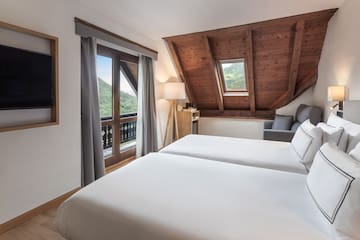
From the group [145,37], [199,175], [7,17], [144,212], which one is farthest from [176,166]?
[145,37]

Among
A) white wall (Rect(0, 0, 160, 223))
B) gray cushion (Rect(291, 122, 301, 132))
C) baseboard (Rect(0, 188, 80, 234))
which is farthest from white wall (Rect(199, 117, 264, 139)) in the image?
baseboard (Rect(0, 188, 80, 234))

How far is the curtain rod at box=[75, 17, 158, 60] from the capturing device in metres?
2.57

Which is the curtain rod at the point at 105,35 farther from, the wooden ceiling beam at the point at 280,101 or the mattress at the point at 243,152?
the wooden ceiling beam at the point at 280,101

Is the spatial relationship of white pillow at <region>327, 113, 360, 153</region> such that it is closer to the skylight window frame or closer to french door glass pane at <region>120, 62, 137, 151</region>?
the skylight window frame

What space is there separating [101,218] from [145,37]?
11.3ft

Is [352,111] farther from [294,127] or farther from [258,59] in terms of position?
[258,59]

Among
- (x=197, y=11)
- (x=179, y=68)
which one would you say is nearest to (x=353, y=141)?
(x=197, y=11)

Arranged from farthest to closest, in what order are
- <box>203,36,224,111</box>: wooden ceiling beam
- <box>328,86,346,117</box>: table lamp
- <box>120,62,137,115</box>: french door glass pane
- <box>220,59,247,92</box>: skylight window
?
<box>220,59,247,92</box>: skylight window, <box>203,36,224,111</box>: wooden ceiling beam, <box>120,62,137,115</box>: french door glass pane, <box>328,86,346,117</box>: table lamp

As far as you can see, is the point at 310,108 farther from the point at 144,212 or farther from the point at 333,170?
the point at 144,212

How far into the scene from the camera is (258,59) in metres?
4.29

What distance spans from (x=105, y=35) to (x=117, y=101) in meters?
1.10

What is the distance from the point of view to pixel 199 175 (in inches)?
67.2

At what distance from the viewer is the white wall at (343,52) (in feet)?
8.74

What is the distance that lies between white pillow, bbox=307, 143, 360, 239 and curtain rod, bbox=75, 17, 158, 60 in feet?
9.20
